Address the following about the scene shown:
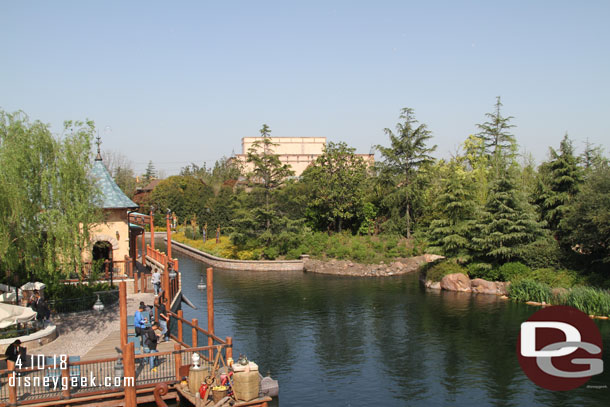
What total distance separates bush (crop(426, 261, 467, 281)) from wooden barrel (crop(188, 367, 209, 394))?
26.6 metres

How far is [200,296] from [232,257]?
17.3 meters

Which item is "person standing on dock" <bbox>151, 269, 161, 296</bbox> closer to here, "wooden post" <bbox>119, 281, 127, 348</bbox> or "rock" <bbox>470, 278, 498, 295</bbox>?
"wooden post" <bbox>119, 281, 127, 348</bbox>

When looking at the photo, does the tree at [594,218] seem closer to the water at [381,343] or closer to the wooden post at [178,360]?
the water at [381,343]

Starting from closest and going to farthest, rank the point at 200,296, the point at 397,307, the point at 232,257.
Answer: the point at 397,307 < the point at 200,296 < the point at 232,257

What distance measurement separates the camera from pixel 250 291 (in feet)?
125

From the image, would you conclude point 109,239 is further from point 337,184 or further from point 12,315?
point 337,184

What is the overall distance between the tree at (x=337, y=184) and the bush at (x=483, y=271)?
63.0ft

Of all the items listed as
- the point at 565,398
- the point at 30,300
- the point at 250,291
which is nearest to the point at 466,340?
the point at 565,398

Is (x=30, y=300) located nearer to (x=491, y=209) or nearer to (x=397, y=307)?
(x=397, y=307)

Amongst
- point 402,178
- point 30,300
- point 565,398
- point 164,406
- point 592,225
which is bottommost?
point 565,398

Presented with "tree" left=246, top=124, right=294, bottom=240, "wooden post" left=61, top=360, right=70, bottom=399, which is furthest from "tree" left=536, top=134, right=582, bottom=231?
"wooden post" left=61, top=360, right=70, bottom=399

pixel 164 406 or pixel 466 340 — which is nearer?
pixel 164 406

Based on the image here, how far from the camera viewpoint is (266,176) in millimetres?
52844

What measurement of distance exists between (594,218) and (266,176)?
31394mm
